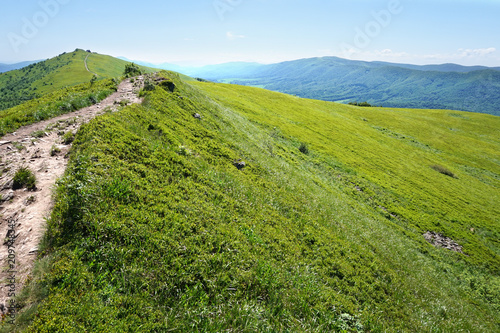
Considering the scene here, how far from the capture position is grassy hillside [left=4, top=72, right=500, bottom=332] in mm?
6512

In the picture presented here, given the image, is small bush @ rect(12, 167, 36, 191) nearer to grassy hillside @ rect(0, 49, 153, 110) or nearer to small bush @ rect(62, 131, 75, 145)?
small bush @ rect(62, 131, 75, 145)

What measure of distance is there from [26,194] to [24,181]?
794mm

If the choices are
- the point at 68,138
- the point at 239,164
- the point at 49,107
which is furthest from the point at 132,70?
the point at 239,164

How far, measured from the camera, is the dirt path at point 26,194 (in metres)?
6.38

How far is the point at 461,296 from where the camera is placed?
18969mm

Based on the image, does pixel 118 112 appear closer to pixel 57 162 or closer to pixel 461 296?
pixel 57 162

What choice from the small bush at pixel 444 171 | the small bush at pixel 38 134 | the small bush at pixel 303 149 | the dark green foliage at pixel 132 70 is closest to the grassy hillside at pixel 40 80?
the dark green foliage at pixel 132 70

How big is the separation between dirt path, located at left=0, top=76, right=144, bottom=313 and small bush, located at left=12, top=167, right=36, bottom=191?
15cm

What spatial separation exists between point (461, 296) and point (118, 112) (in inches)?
1277

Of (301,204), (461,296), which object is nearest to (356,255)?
(301,204)

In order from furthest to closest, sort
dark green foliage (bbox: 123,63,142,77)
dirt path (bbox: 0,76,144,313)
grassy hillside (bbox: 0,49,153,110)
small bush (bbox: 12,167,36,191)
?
1. grassy hillside (bbox: 0,49,153,110)
2. dark green foliage (bbox: 123,63,142,77)
3. small bush (bbox: 12,167,36,191)
4. dirt path (bbox: 0,76,144,313)

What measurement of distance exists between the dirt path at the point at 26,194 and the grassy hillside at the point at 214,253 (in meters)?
0.55

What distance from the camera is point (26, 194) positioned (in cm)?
873

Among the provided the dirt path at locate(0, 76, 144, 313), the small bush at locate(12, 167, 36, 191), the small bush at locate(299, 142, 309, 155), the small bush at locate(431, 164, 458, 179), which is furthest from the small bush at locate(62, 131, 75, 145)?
the small bush at locate(431, 164, 458, 179)
